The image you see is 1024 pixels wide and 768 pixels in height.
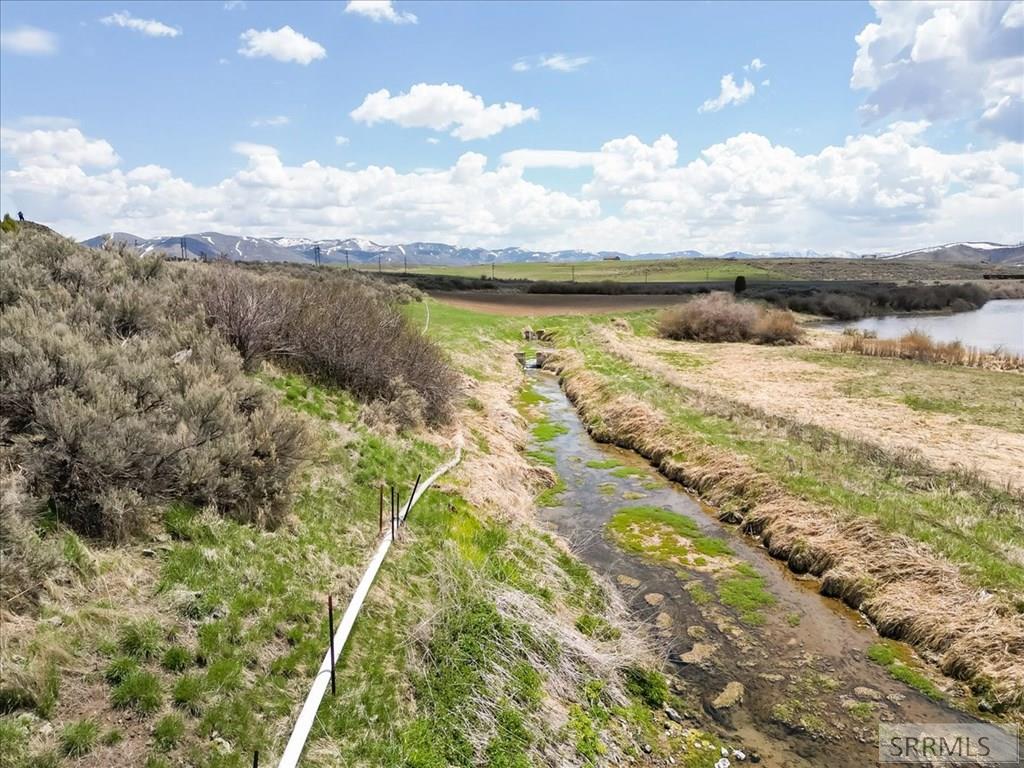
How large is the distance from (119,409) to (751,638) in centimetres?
1034

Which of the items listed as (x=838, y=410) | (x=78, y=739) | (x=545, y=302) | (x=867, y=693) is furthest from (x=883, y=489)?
(x=545, y=302)

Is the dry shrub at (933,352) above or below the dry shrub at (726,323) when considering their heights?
below

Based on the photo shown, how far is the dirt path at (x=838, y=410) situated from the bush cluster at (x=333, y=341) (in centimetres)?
1358

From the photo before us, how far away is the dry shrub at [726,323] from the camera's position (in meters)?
49.3

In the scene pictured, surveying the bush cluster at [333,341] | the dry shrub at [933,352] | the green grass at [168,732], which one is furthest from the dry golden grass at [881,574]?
the dry shrub at [933,352]

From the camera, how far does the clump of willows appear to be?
6.99 meters

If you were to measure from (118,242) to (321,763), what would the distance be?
15010 mm

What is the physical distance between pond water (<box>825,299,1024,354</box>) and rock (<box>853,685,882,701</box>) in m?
48.2

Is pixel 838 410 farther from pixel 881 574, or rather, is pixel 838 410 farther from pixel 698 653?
pixel 698 653

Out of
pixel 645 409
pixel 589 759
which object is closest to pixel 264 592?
pixel 589 759

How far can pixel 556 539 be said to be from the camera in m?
12.9

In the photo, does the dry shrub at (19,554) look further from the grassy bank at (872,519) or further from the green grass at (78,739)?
the grassy bank at (872,519)

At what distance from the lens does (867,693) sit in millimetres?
8695

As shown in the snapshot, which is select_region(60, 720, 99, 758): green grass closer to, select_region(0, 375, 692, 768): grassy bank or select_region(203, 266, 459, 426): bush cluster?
select_region(0, 375, 692, 768): grassy bank
